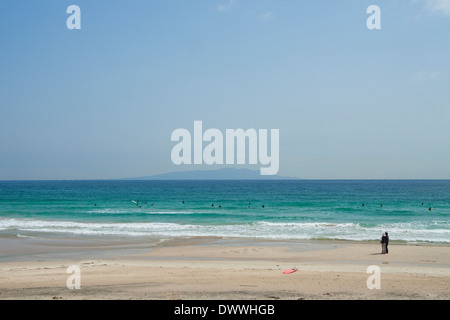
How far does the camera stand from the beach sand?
11969mm

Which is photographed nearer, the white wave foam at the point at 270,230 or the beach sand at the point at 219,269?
the beach sand at the point at 219,269

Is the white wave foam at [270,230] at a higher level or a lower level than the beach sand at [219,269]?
lower

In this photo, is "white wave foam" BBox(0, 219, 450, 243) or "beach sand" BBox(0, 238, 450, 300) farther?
A: "white wave foam" BBox(0, 219, 450, 243)

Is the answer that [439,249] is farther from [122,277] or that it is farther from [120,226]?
[120,226]

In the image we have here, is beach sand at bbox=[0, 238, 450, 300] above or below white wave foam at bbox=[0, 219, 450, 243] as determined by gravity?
above

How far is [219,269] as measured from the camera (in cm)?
1700

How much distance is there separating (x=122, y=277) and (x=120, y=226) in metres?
23.3

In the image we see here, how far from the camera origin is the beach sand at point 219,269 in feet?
39.3

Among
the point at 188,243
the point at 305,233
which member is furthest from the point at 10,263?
the point at 305,233

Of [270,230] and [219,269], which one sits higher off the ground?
[219,269]

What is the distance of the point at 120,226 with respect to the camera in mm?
37125

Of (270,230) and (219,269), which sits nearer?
(219,269)
